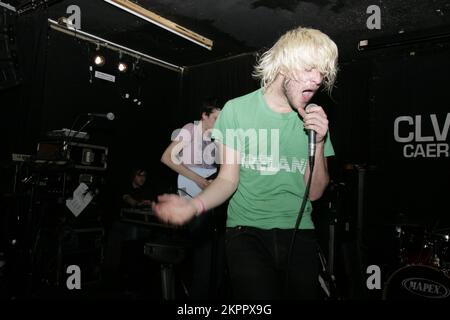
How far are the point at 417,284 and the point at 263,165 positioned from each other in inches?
126

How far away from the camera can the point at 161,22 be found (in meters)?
5.47

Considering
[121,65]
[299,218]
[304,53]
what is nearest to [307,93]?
[304,53]

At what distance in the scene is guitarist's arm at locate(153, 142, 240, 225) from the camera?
1.49 metres

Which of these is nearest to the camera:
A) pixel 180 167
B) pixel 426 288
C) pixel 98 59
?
pixel 180 167

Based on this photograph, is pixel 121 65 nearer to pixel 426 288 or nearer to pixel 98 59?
pixel 98 59

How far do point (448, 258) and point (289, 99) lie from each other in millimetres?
3115

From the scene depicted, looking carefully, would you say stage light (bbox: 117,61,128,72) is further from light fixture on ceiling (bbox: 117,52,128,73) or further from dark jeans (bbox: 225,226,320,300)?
dark jeans (bbox: 225,226,320,300)

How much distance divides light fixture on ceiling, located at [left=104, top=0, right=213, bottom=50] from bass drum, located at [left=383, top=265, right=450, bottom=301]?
453cm

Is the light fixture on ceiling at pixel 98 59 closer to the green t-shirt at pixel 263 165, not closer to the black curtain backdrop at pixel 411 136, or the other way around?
the black curtain backdrop at pixel 411 136

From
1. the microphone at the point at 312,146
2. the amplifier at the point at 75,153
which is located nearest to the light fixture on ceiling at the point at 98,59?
the amplifier at the point at 75,153

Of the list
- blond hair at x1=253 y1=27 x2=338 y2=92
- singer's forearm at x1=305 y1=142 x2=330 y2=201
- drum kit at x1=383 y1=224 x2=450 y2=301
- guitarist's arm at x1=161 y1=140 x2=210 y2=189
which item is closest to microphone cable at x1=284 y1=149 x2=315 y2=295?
singer's forearm at x1=305 y1=142 x2=330 y2=201

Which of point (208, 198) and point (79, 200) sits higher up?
point (208, 198)
